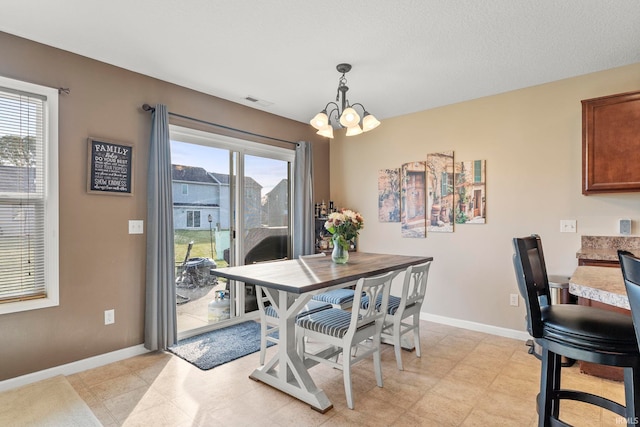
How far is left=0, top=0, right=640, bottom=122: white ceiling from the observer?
2.17 meters

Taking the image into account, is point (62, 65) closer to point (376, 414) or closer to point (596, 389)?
point (376, 414)

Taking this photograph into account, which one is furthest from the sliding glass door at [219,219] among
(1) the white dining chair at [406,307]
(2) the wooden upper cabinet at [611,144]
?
(2) the wooden upper cabinet at [611,144]

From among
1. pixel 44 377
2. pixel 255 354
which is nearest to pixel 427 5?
pixel 255 354

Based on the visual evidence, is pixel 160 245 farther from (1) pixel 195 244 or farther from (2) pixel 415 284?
(2) pixel 415 284

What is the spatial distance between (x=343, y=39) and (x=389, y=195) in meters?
2.32

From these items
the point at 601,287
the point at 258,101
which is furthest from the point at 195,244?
the point at 601,287

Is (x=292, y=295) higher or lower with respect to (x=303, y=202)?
lower

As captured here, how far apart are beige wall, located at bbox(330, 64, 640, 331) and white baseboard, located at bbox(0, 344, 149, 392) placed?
3.08m

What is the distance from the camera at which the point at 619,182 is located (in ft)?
9.04

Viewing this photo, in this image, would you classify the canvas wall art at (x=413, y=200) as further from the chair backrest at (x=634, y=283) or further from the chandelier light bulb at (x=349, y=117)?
the chair backrest at (x=634, y=283)

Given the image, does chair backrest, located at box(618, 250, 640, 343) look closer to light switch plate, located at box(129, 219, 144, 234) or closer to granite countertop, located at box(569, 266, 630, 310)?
granite countertop, located at box(569, 266, 630, 310)

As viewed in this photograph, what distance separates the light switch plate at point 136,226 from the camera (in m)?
3.06

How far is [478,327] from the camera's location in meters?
3.71

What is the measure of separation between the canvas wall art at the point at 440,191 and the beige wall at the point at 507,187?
4.3 inches
